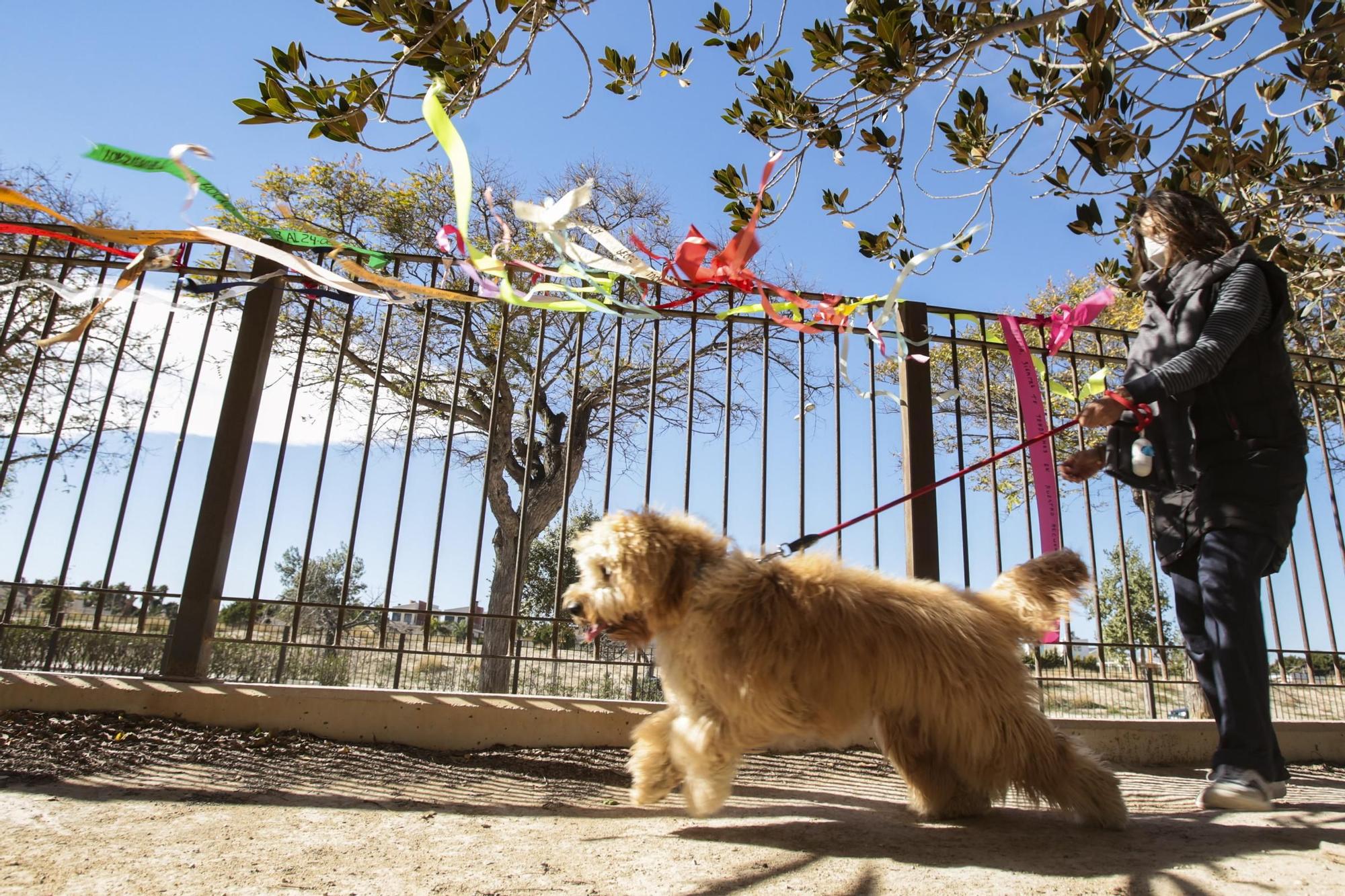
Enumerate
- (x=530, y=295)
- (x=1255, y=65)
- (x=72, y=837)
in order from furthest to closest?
1. (x=530, y=295)
2. (x=1255, y=65)
3. (x=72, y=837)

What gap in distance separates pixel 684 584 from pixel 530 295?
1901 mm

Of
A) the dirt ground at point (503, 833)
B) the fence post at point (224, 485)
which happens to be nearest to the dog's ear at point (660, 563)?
the dirt ground at point (503, 833)

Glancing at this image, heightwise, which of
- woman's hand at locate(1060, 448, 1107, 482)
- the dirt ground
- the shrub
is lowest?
the dirt ground

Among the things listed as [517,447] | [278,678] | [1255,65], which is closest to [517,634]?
[278,678]

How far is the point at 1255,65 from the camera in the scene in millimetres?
3262

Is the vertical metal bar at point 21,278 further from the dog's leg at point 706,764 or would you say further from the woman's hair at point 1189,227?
the woman's hair at point 1189,227

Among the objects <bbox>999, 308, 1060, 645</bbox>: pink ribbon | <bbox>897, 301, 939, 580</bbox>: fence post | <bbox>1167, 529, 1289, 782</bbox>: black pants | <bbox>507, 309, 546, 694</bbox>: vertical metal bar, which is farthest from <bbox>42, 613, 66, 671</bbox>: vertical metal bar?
<bbox>999, 308, 1060, 645</bbox>: pink ribbon

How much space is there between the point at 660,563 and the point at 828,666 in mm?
599

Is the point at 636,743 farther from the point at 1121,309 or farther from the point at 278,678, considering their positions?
the point at 1121,309

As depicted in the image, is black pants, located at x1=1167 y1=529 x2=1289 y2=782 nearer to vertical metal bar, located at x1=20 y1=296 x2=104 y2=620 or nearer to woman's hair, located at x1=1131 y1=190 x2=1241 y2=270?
woman's hair, located at x1=1131 y1=190 x2=1241 y2=270

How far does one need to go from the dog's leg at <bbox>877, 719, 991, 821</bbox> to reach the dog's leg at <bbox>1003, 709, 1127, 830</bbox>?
0.65 feet

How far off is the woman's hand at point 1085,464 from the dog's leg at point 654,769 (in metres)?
1.70

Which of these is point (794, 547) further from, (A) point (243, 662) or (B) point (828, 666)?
(A) point (243, 662)

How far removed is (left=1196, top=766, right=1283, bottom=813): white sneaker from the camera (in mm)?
2207
